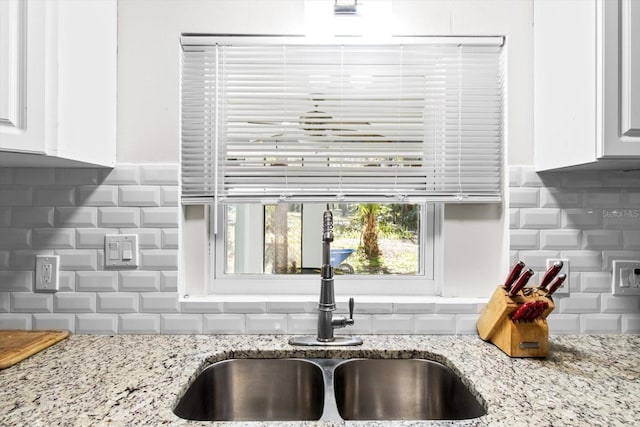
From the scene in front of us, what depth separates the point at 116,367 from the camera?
1.10m

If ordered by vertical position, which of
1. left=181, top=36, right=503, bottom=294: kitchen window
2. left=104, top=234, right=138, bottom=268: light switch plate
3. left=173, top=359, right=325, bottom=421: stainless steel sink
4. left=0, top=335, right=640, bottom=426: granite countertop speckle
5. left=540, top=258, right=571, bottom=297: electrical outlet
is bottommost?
left=173, top=359, right=325, bottom=421: stainless steel sink

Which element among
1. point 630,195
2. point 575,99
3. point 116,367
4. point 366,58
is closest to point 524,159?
point 575,99

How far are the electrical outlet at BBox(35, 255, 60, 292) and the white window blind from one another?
1.65 feet

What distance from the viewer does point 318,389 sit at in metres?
1.22

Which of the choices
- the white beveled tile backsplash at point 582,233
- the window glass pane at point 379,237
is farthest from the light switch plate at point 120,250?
the white beveled tile backsplash at point 582,233

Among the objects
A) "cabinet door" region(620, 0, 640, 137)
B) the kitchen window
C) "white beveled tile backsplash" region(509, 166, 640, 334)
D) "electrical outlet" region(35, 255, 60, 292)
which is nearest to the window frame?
the kitchen window

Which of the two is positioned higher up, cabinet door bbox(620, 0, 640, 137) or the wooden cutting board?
cabinet door bbox(620, 0, 640, 137)

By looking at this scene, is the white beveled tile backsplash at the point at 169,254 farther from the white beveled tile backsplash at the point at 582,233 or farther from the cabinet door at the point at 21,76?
the cabinet door at the point at 21,76

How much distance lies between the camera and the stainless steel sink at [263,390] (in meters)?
1.22

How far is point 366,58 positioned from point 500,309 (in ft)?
3.18

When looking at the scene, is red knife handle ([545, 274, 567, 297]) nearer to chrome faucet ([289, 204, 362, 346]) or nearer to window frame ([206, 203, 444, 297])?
window frame ([206, 203, 444, 297])

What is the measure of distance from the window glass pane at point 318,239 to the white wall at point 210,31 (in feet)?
1.15

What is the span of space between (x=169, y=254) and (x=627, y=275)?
1620mm

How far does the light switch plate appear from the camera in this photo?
4.49ft
